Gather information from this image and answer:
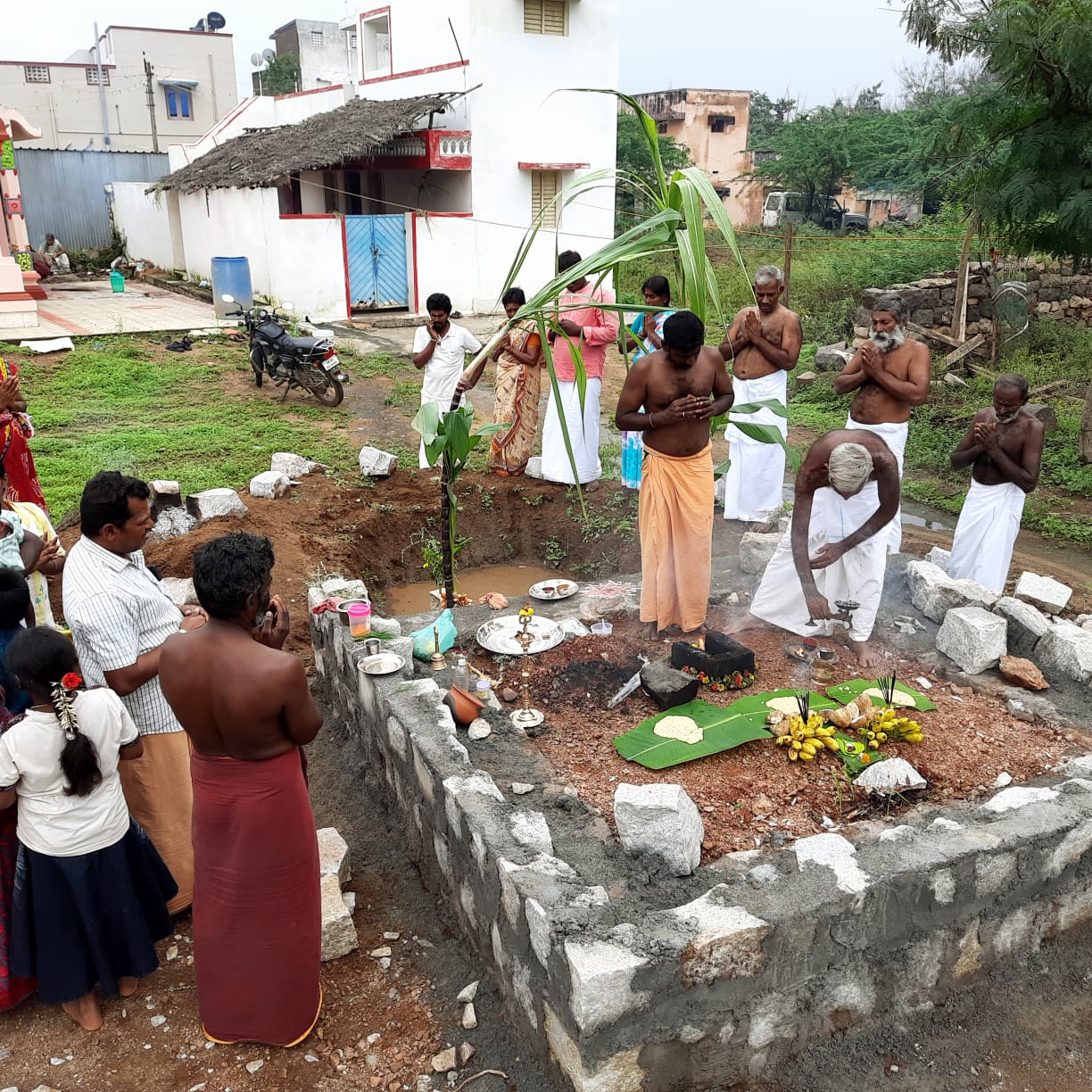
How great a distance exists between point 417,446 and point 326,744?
A: 488 cm

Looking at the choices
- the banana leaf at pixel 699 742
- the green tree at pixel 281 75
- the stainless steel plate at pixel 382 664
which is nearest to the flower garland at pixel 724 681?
the banana leaf at pixel 699 742

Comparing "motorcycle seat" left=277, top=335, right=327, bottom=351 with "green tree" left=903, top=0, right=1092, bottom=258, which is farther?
"motorcycle seat" left=277, top=335, right=327, bottom=351

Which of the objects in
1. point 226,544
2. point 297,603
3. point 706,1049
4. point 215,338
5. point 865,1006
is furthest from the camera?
point 215,338

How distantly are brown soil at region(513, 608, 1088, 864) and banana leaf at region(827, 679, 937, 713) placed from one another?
0.06 m

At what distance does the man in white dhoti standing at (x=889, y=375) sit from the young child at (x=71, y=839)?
14.7 feet

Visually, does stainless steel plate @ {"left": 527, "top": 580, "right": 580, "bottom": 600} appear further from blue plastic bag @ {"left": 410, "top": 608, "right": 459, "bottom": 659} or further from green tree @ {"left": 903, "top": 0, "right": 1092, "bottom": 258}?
green tree @ {"left": 903, "top": 0, "right": 1092, "bottom": 258}

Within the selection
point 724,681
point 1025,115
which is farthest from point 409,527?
point 1025,115

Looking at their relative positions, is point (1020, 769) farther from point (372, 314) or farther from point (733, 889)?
point (372, 314)

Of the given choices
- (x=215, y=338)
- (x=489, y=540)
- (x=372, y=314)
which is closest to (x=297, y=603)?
(x=489, y=540)

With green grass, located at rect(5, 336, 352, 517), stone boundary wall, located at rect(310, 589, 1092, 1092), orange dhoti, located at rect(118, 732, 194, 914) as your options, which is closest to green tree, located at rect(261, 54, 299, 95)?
green grass, located at rect(5, 336, 352, 517)

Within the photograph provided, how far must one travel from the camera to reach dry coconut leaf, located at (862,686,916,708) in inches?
169

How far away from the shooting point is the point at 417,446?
9.30 metres

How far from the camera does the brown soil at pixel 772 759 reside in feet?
12.0

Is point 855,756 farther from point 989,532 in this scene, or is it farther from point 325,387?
point 325,387
